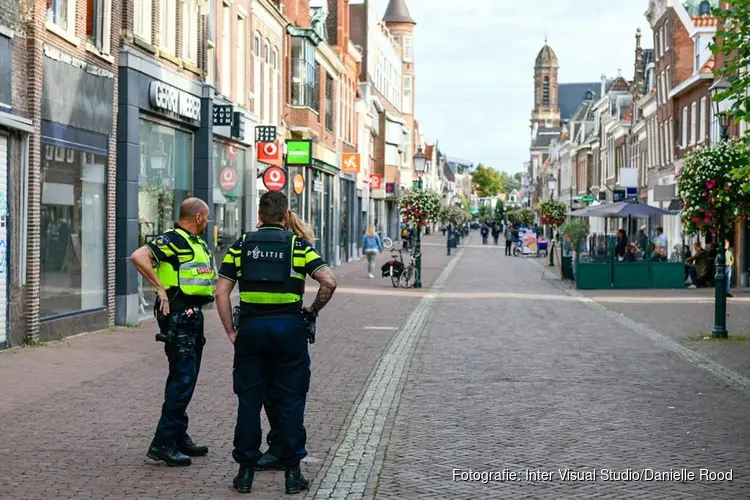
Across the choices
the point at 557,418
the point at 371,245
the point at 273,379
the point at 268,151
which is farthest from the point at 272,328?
the point at 371,245

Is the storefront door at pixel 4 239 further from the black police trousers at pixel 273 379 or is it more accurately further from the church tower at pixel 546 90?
the church tower at pixel 546 90

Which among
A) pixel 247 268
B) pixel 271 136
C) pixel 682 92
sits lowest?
pixel 247 268


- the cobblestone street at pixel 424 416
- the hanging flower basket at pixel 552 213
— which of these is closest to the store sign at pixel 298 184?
the cobblestone street at pixel 424 416

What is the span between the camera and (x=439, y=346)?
16016 mm

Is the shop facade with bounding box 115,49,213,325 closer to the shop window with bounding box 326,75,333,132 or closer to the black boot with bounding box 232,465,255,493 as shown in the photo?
the black boot with bounding box 232,465,255,493

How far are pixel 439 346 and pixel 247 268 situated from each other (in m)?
9.33

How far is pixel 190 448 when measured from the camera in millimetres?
7906

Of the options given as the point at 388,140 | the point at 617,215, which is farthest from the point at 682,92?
the point at 388,140

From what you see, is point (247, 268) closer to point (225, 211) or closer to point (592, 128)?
point (225, 211)

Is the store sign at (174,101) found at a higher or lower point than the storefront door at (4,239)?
higher

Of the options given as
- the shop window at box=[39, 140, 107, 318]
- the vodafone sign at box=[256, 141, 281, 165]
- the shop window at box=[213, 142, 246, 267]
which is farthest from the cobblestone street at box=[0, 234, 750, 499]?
the vodafone sign at box=[256, 141, 281, 165]

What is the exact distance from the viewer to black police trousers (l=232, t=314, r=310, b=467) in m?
6.88

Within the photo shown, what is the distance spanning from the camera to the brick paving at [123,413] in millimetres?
7086

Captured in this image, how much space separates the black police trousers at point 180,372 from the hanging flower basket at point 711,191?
1318cm
